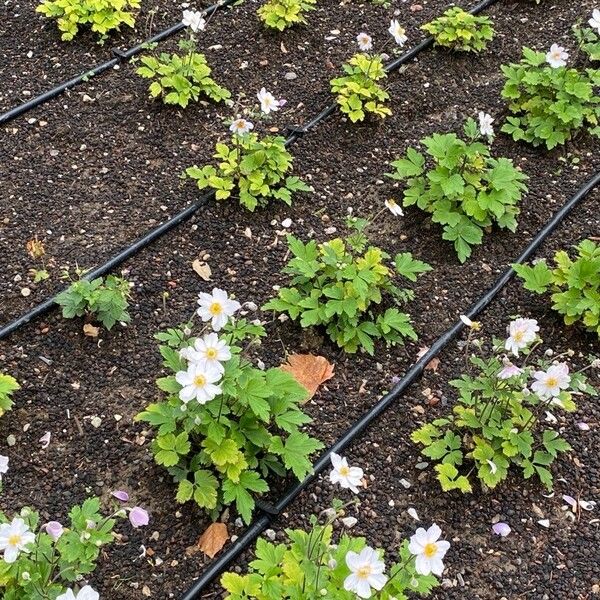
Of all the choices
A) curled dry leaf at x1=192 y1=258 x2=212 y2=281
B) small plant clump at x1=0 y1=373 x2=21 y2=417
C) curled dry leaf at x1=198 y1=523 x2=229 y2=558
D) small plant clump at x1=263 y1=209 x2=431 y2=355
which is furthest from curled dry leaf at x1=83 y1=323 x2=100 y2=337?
curled dry leaf at x1=198 y1=523 x2=229 y2=558

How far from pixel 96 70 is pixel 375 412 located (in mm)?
2563

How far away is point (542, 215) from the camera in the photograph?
371cm

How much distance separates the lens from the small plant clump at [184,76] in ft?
12.8

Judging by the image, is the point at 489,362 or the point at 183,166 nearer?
the point at 489,362

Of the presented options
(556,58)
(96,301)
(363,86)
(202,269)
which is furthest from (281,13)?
(96,301)

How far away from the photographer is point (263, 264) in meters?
3.42

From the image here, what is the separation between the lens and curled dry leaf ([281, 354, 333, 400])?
300 cm

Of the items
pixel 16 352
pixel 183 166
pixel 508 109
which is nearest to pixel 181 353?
pixel 16 352

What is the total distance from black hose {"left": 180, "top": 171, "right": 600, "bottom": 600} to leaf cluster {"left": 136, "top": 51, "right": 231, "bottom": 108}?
5.84ft

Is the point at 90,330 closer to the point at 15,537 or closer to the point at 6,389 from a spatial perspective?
the point at 6,389

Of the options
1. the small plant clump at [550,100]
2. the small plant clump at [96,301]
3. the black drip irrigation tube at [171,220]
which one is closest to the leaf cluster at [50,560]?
the small plant clump at [96,301]

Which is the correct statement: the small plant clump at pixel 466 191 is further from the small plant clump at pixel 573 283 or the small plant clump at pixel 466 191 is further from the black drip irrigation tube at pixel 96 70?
the black drip irrigation tube at pixel 96 70

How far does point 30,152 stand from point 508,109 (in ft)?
8.45

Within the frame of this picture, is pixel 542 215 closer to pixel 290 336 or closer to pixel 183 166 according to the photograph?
pixel 290 336
